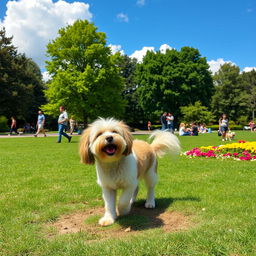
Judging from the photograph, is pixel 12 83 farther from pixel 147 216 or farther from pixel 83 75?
pixel 147 216

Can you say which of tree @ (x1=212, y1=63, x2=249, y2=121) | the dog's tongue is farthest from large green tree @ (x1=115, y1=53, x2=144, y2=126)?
the dog's tongue

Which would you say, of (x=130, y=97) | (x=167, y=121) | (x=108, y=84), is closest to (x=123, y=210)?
(x=167, y=121)

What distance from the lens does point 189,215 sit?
441 cm

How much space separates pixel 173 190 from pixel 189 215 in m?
1.59

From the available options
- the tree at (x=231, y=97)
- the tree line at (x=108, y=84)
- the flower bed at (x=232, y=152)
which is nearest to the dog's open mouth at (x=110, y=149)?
the flower bed at (x=232, y=152)

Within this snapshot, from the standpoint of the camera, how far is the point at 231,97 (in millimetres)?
67062

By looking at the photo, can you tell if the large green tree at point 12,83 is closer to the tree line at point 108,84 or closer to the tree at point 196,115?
the tree line at point 108,84

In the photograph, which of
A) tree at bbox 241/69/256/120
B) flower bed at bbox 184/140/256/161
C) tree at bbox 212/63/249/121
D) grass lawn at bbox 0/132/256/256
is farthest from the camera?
tree at bbox 241/69/256/120

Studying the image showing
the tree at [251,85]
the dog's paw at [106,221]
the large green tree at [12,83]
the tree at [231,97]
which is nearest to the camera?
the dog's paw at [106,221]

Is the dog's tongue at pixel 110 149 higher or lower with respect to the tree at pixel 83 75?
lower

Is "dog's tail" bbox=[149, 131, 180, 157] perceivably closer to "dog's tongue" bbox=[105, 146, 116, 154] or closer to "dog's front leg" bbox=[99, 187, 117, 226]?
"dog's front leg" bbox=[99, 187, 117, 226]

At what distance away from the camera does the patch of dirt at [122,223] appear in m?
3.81

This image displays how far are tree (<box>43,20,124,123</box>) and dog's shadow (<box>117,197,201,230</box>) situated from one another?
29.9 m

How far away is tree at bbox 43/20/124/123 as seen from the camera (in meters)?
35.0
